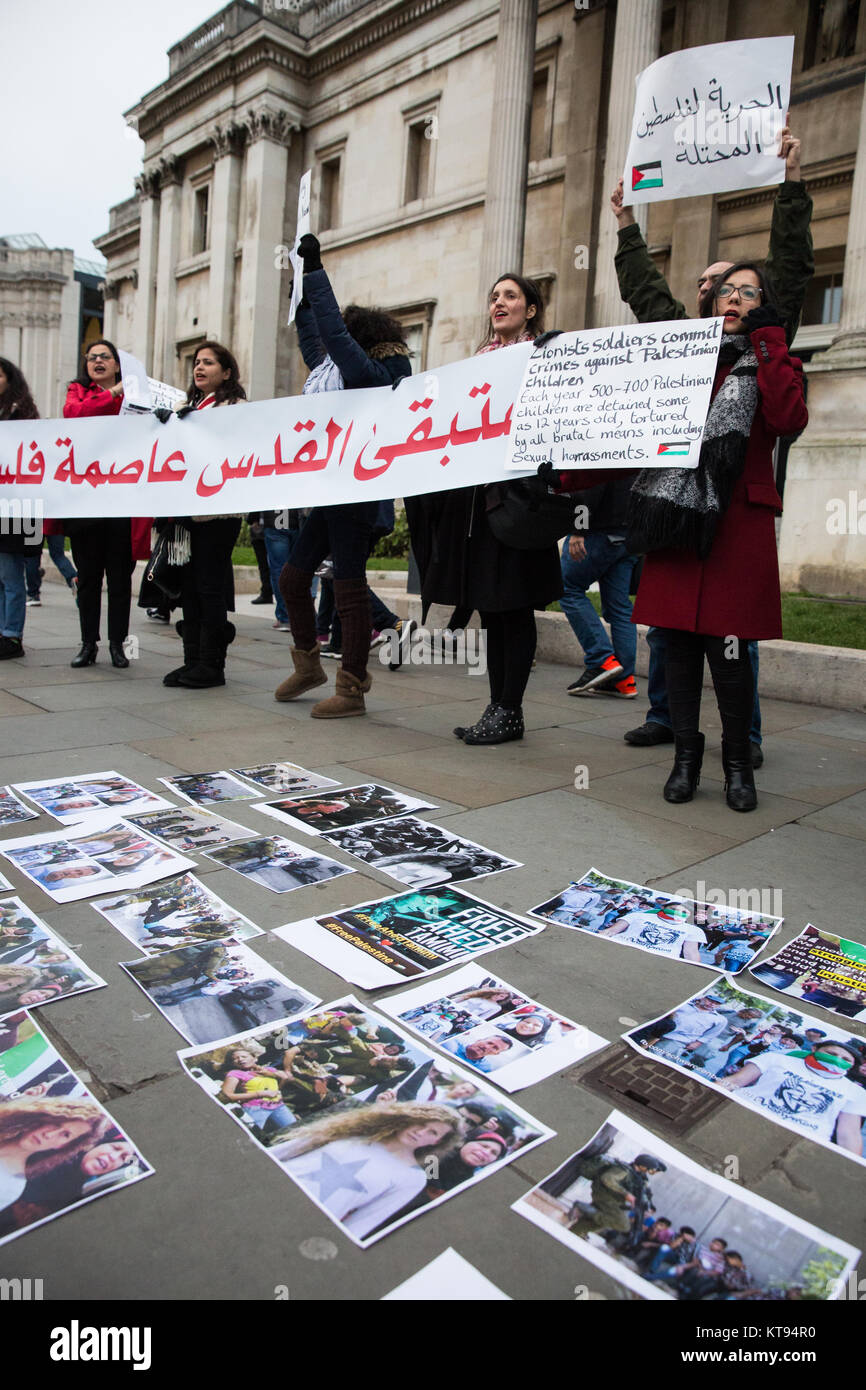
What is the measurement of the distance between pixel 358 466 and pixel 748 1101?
3.63m

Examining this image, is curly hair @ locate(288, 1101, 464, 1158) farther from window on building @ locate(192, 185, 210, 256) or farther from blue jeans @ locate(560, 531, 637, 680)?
window on building @ locate(192, 185, 210, 256)

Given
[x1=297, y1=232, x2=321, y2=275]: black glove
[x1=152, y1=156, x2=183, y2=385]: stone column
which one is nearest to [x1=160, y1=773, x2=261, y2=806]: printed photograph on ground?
[x1=297, y1=232, x2=321, y2=275]: black glove

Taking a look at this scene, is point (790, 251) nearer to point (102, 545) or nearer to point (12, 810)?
point (12, 810)

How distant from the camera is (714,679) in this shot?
3.66m

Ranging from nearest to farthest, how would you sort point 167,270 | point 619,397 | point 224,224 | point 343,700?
1. point 619,397
2. point 343,700
3. point 224,224
4. point 167,270

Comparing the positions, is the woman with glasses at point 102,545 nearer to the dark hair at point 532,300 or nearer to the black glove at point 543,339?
the dark hair at point 532,300

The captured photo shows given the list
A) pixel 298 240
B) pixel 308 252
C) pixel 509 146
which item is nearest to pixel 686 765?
pixel 308 252

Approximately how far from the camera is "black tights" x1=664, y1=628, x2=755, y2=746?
3.56 meters

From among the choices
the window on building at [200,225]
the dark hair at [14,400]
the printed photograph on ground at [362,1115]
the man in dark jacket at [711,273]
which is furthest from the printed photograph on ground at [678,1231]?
the window on building at [200,225]

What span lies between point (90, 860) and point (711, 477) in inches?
98.3

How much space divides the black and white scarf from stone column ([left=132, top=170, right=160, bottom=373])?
2956 cm

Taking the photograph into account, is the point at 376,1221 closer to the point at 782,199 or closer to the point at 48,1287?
the point at 48,1287

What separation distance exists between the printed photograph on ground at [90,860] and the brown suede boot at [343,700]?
6.39ft

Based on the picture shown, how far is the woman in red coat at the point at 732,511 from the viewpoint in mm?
3338
